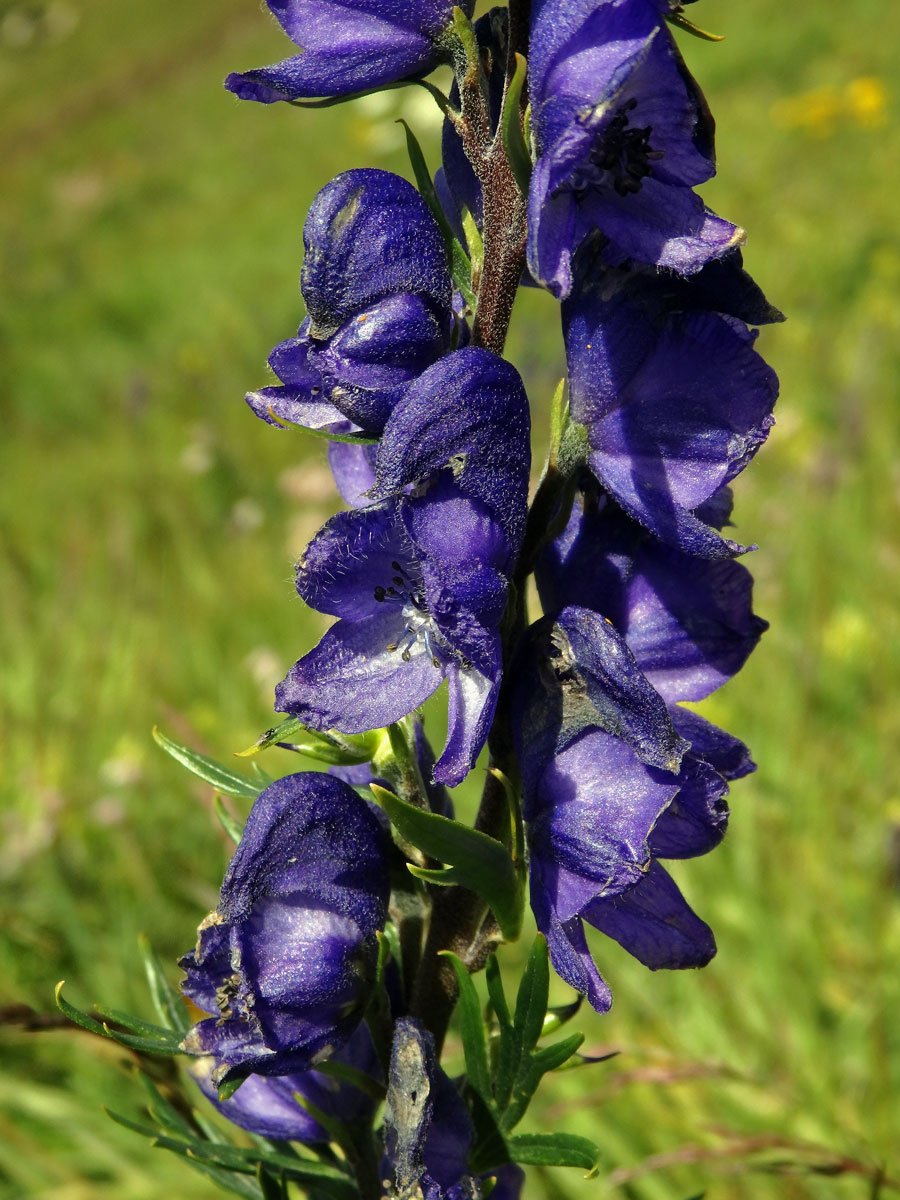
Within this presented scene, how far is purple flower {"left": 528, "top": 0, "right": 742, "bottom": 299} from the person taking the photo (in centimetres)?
105

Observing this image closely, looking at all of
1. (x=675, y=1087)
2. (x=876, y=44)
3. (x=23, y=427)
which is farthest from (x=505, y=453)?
(x=876, y=44)

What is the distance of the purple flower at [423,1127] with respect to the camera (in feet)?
4.25

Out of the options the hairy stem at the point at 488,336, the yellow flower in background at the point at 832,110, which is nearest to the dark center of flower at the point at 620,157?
the hairy stem at the point at 488,336

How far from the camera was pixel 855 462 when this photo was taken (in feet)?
→ 17.4

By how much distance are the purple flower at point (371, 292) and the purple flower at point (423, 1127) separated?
77 cm

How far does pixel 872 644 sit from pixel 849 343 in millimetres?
3399

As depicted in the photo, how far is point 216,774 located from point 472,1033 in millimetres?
497

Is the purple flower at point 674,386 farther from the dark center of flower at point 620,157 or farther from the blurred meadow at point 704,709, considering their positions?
the blurred meadow at point 704,709

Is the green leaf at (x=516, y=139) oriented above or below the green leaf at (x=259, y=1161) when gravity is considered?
above

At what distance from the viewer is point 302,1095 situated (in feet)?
5.04

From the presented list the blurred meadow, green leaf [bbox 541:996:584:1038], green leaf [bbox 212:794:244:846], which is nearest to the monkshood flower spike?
green leaf [bbox 541:996:584:1038]

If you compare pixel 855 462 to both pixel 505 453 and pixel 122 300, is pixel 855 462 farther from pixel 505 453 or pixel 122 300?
pixel 122 300

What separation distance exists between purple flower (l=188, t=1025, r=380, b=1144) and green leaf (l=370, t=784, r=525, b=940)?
1.25 feet

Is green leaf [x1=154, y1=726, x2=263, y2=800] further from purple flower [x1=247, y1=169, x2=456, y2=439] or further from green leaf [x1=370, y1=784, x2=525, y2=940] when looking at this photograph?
purple flower [x1=247, y1=169, x2=456, y2=439]
